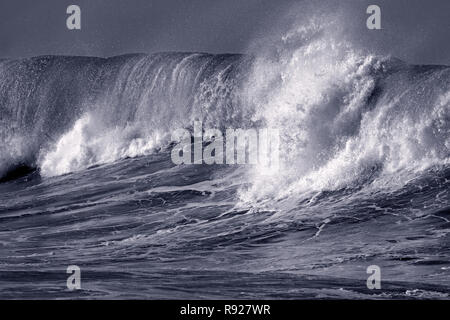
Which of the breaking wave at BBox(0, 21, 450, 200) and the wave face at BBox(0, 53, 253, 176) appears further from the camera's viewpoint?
the wave face at BBox(0, 53, 253, 176)

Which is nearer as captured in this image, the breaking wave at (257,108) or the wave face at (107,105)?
the breaking wave at (257,108)

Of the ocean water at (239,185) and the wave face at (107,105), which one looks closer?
the ocean water at (239,185)

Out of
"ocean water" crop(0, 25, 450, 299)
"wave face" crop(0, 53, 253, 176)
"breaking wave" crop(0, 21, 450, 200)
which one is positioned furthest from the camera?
"wave face" crop(0, 53, 253, 176)

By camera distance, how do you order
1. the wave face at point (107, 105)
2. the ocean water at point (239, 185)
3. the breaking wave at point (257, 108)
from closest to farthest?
the ocean water at point (239, 185), the breaking wave at point (257, 108), the wave face at point (107, 105)

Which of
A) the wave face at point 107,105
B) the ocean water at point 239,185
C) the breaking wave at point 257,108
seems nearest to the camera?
the ocean water at point 239,185

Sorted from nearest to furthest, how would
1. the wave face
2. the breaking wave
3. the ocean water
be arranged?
the ocean water
the breaking wave
the wave face

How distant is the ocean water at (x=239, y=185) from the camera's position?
10.3 metres

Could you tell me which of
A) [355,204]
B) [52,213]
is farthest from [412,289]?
[52,213]

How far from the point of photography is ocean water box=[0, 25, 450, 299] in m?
10.3

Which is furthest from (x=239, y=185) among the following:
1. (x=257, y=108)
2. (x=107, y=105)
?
(x=107, y=105)

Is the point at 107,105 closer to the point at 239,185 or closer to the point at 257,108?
the point at 257,108

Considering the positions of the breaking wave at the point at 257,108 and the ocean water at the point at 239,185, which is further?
the breaking wave at the point at 257,108
